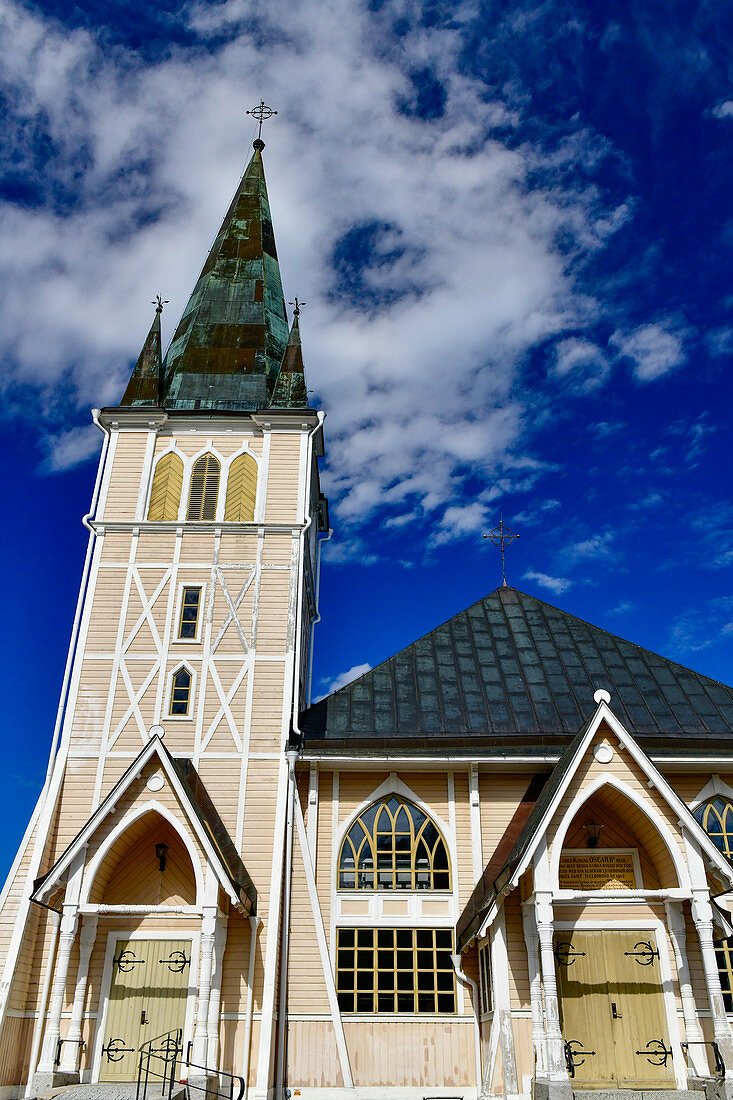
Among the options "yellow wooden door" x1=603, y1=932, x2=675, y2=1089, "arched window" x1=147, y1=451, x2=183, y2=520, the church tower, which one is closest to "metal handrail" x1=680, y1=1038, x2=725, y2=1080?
"yellow wooden door" x1=603, y1=932, x2=675, y2=1089

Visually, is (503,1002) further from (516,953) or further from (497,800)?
(497,800)

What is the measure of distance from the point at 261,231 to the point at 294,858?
63.0 feet

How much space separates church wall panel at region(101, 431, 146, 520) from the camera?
21031 mm

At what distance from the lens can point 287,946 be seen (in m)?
16.5

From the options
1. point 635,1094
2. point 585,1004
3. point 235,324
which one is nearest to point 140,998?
point 585,1004

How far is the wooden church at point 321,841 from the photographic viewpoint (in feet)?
48.6

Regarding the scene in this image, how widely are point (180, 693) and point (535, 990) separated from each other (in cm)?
910

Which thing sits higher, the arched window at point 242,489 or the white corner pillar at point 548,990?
the arched window at point 242,489

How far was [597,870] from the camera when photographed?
16281 mm

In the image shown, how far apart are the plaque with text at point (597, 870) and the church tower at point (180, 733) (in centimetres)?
540

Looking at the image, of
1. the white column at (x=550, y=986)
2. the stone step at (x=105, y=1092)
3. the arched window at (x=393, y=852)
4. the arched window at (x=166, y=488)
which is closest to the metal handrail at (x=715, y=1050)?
the white column at (x=550, y=986)

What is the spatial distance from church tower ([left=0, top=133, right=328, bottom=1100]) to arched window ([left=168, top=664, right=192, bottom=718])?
0.14 feet

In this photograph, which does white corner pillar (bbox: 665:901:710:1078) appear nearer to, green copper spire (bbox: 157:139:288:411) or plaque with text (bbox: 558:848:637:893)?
plaque with text (bbox: 558:848:637:893)

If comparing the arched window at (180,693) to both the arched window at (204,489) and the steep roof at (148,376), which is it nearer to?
the arched window at (204,489)
